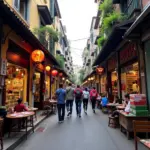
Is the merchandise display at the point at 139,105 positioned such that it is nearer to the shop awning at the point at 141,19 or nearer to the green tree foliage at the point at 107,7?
the shop awning at the point at 141,19

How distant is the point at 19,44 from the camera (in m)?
8.70

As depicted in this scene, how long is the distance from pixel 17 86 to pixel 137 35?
6.88 m

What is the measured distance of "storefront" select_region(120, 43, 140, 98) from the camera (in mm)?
9078

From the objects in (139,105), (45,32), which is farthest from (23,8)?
(139,105)

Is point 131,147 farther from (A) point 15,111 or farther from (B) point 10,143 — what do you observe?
(A) point 15,111

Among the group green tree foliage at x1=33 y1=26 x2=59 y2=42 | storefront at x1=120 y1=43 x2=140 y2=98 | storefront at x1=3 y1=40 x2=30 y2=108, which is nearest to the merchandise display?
storefront at x1=120 y1=43 x2=140 y2=98

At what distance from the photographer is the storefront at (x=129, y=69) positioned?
9.08m

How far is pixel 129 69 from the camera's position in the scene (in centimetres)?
1031

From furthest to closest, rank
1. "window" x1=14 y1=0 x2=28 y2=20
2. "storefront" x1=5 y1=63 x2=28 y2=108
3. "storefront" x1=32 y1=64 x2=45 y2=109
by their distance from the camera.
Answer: "storefront" x1=32 y1=64 x2=45 y2=109 < "window" x1=14 y1=0 x2=28 y2=20 < "storefront" x1=5 y1=63 x2=28 y2=108

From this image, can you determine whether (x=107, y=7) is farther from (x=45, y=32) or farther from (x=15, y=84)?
(x=15, y=84)

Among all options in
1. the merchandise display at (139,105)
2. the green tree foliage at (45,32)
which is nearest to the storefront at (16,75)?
the green tree foliage at (45,32)

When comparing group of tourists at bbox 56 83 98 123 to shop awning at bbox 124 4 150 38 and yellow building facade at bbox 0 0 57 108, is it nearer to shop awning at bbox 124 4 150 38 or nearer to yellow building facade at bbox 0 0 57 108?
yellow building facade at bbox 0 0 57 108

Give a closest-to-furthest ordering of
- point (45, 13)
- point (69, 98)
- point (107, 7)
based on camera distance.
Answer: point (69, 98) < point (107, 7) < point (45, 13)

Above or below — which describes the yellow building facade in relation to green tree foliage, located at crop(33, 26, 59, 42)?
below
